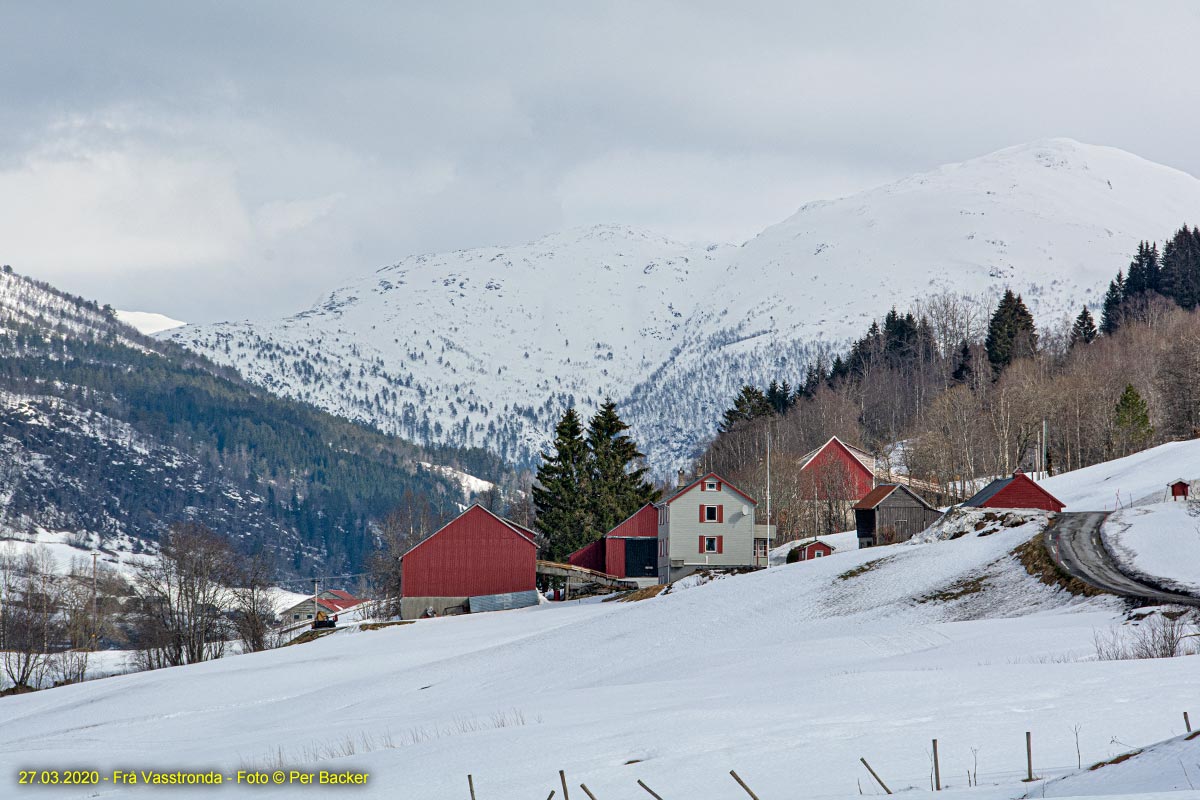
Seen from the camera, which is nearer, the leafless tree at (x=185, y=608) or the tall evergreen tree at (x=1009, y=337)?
the leafless tree at (x=185, y=608)

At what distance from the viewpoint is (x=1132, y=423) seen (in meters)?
96.9

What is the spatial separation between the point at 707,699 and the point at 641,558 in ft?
216

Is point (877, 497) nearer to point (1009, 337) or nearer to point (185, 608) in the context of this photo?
point (185, 608)

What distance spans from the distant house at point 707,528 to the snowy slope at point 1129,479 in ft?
68.3

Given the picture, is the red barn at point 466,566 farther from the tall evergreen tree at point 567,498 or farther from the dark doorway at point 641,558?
the tall evergreen tree at point 567,498

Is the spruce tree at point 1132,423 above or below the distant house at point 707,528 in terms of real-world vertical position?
above

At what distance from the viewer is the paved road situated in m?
35.4

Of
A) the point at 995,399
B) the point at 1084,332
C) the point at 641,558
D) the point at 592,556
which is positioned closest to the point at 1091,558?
the point at 641,558

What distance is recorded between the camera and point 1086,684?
2136 centimetres

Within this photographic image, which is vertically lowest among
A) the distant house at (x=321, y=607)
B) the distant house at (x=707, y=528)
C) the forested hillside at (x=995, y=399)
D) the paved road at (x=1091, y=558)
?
the distant house at (x=321, y=607)

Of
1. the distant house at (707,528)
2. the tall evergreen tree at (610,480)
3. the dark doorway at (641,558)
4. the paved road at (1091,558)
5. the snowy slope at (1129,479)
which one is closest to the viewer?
the paved road at (1091,558)

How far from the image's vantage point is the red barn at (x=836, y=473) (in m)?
102

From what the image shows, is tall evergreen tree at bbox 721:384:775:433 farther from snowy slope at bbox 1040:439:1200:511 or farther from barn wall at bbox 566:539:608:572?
snowy slope at bbox 1040:439:1200:511

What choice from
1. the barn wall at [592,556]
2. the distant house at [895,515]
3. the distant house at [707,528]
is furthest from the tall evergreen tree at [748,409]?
the distant house at [895,515]
